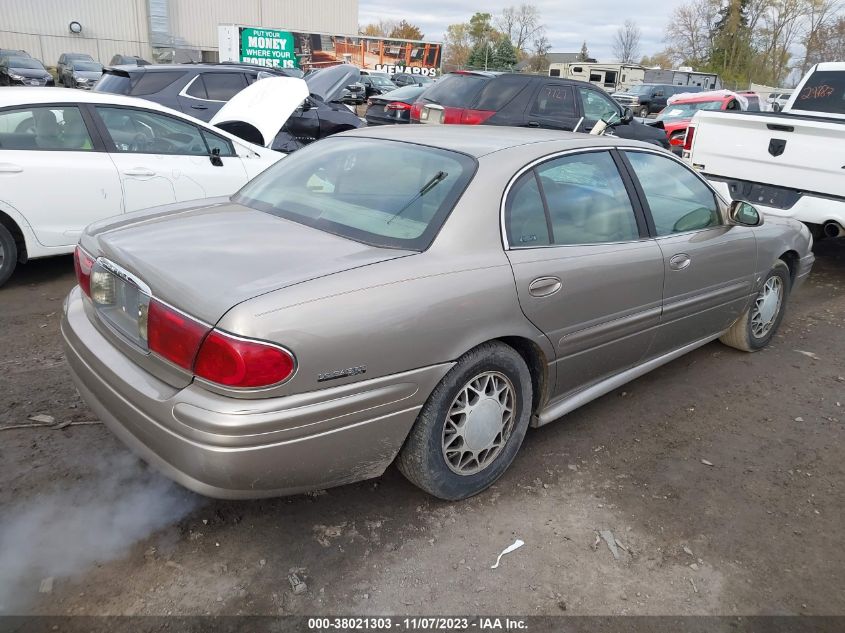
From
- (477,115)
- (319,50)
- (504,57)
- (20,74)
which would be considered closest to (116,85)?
(477,115)

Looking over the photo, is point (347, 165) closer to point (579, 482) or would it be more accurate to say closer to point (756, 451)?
point (579, 482)

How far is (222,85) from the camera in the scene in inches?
A: 380

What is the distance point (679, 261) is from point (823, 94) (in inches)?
249

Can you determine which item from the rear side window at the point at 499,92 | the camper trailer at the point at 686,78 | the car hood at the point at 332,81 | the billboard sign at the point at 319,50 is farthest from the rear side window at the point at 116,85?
the camper trailer at the point at 686,78

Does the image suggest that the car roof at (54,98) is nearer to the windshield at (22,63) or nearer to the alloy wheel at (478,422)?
the alloy wheel at (478,422)

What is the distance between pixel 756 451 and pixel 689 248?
112 centimetres

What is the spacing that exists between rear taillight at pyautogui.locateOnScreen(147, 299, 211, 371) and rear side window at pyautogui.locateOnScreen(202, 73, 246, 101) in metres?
8.10

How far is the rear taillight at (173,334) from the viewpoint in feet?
7.18

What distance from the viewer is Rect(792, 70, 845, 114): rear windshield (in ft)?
26.5

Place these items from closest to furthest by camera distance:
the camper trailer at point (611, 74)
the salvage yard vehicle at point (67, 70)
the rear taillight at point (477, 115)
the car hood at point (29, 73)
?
the rear taillight at point (477, 115)
the car hood at point (29, 73)
the salvage yard vehicle at point (67, 70)
the camper trailer at point (611, 74)

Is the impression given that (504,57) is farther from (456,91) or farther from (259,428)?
(259,428)

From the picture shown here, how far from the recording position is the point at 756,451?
11.5 ft

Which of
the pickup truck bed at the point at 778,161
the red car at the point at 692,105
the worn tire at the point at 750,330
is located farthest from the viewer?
the red car at the point at 692,105

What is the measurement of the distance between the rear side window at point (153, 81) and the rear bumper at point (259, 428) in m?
7.69
